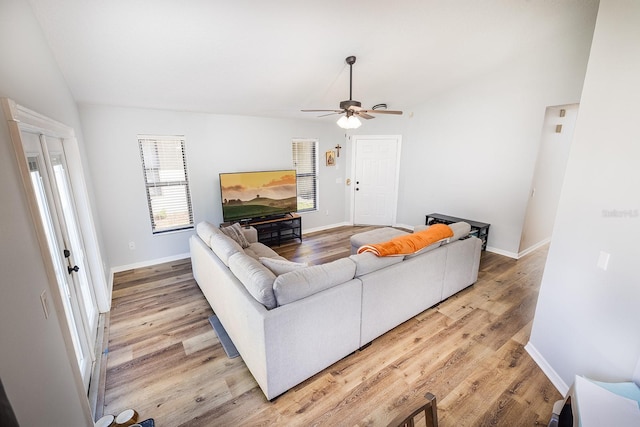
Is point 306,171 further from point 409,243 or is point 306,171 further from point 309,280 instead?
point 309,280

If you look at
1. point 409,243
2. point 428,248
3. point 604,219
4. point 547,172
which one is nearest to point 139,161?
point 409,243

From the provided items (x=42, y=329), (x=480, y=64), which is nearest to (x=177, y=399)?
(x=42, y=329)

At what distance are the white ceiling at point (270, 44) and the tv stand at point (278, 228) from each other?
196cm

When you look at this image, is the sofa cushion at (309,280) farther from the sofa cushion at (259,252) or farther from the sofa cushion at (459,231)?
the sofa cushion at (459,231)

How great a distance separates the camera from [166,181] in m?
4.16

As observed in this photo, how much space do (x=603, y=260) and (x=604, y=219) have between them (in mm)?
258

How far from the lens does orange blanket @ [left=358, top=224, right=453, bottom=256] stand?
243 cm

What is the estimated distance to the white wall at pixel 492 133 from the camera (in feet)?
11.5

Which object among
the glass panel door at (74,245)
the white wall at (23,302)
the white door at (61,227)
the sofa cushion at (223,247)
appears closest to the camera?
the white wall at (23,302)

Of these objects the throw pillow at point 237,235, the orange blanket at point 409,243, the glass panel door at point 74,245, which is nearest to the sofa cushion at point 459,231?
the orange blanket at point 409,243

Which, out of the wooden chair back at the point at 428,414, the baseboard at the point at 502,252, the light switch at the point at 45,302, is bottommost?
the baseboard at the point at 502,252

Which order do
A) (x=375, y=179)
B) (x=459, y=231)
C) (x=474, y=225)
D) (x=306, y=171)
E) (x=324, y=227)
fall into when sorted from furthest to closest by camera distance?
1. (x=324, y=227)
2. (x=375, y=179)
3. (x=306, y=171)
4. (x=474, y=225)
5. (x=459, y=231)

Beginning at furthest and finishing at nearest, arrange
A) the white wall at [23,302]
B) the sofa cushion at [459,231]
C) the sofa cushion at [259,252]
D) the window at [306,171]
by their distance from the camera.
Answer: the window at [306,171] < the sofa cushion at [259,252] < the sofa cushion at [459,231] < the white wall at [23,302]

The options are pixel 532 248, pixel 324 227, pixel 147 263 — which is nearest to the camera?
pixel 147 263
